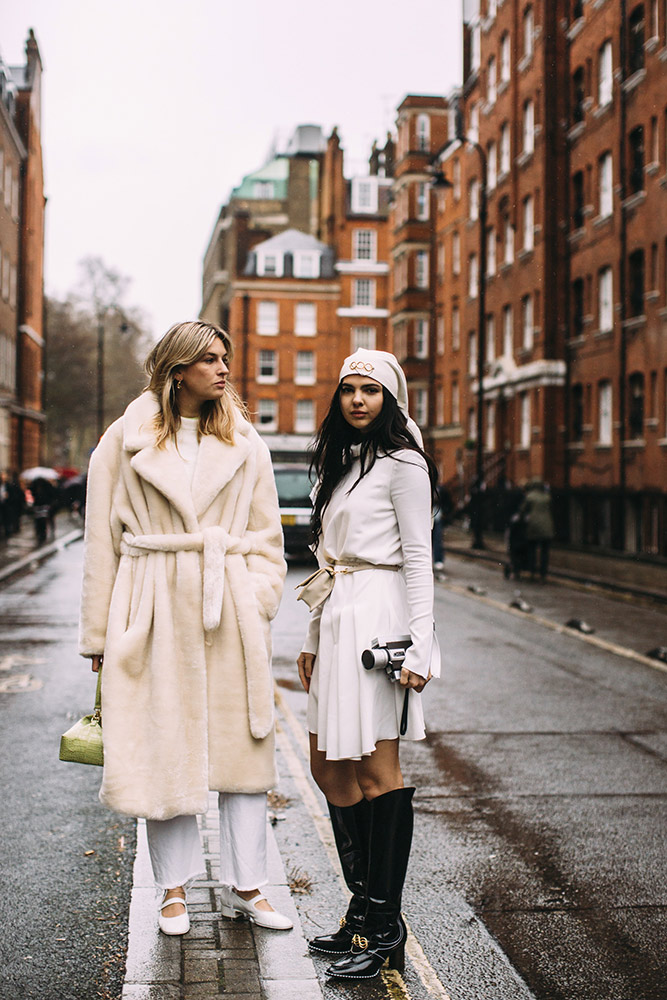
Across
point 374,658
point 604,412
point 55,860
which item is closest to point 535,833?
point 55,860

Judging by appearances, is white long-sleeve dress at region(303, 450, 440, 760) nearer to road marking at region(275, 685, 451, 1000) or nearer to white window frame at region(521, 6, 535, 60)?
road marking at region(275, 685, 451, 1000)

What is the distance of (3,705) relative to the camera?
8.79m

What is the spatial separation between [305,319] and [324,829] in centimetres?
6844

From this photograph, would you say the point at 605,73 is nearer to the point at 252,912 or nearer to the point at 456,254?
the point at 456,254

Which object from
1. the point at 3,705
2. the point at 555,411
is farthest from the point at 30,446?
the point at 3,705

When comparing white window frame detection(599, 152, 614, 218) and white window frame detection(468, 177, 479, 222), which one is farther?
white window frame detection(468, 177, 479, 222)

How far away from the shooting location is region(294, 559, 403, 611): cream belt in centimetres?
392

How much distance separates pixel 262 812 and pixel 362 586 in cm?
91

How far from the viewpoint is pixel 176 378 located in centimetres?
412

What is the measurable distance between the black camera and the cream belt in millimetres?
252

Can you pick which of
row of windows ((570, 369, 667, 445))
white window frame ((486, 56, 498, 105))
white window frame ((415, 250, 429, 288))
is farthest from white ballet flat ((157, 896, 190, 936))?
white window frame ((415, 250, 429, 288))

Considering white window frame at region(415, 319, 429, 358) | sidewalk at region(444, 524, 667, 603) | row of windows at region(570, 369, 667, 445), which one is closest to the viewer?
sidewalk at region(444, 524, 667, 603)

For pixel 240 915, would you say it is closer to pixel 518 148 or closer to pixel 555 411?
pixel 555 411

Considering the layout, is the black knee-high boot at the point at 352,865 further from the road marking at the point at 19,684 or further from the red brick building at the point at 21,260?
the red brick building at the point at 21,260
